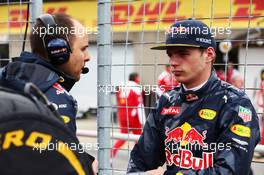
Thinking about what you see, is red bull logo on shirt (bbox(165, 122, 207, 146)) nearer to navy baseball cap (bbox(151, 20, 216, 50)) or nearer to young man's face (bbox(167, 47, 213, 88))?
young man's face (bbox(167, 47, 213, 88))

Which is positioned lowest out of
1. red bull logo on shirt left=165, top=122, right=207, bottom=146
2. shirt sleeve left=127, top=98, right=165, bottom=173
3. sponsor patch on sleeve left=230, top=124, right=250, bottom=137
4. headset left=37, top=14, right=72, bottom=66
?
shirt sleeve left=127, top=98, right=165, bottom=173

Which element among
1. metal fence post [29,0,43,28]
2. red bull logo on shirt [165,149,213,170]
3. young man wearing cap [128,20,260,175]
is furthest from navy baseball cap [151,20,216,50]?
metal fence post [29,0,43,28]

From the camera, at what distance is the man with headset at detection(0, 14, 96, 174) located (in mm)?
1721

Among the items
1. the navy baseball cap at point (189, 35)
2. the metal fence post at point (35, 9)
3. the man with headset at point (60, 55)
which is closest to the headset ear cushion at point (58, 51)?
the man with headset at point (60, 55)

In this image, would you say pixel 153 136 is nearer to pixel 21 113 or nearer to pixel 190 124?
pixel 190 124

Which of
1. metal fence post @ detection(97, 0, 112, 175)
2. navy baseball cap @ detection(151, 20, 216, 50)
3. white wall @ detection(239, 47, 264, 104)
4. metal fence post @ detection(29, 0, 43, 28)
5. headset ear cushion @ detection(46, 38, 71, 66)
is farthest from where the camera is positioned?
white wall @ detection(239, 47, 264, 104)

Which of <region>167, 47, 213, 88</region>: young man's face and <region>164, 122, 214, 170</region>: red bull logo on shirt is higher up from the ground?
<region>167, 47, 213, 88</region>: young man's face

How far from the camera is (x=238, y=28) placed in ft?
41.6

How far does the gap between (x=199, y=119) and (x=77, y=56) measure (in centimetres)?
65

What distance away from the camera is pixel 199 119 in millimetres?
2082

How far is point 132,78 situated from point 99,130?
5.47 meters

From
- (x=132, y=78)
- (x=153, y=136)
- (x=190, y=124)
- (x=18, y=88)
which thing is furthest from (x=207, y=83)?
(x=132, y=78)

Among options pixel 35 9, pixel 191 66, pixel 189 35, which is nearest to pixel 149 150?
pixel 191 66

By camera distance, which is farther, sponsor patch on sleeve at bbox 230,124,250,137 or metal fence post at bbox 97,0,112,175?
metal fence post at bbox 97,0,112,175
